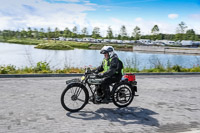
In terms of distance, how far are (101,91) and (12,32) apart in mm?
134259

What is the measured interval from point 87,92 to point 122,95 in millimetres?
1133

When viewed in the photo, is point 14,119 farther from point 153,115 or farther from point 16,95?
point 153,115

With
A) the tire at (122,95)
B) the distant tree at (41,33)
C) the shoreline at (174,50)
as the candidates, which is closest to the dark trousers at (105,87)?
the tire at (122,95)

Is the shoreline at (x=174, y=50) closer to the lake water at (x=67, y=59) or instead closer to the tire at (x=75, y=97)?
the lake water at (x=67, y=59)

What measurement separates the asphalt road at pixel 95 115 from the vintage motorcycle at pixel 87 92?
21 cm

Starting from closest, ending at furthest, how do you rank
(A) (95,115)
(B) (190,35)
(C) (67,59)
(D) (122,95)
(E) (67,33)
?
1. (A) (95,115)
2. (D) (122,95)
3. (C) (67,59)
4. (B) (190,35)
5. (E) (67,33)

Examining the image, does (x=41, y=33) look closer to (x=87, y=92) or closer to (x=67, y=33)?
(x=67, y=33)

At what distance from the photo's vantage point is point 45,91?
8.23 meters

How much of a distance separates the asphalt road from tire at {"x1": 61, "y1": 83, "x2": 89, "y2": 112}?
0.61 feet

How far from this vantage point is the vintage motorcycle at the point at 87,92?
578cm

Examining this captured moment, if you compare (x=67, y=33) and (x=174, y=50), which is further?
(x=67, y=33)

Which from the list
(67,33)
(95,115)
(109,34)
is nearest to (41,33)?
(67,33)

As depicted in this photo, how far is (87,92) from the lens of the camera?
589 centimetres

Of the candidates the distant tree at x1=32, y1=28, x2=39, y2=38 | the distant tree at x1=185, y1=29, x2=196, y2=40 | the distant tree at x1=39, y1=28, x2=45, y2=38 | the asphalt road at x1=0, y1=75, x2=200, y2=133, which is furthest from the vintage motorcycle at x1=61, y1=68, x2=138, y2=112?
the distant tree at x1=32, y1=28, x2=39, y2=38
